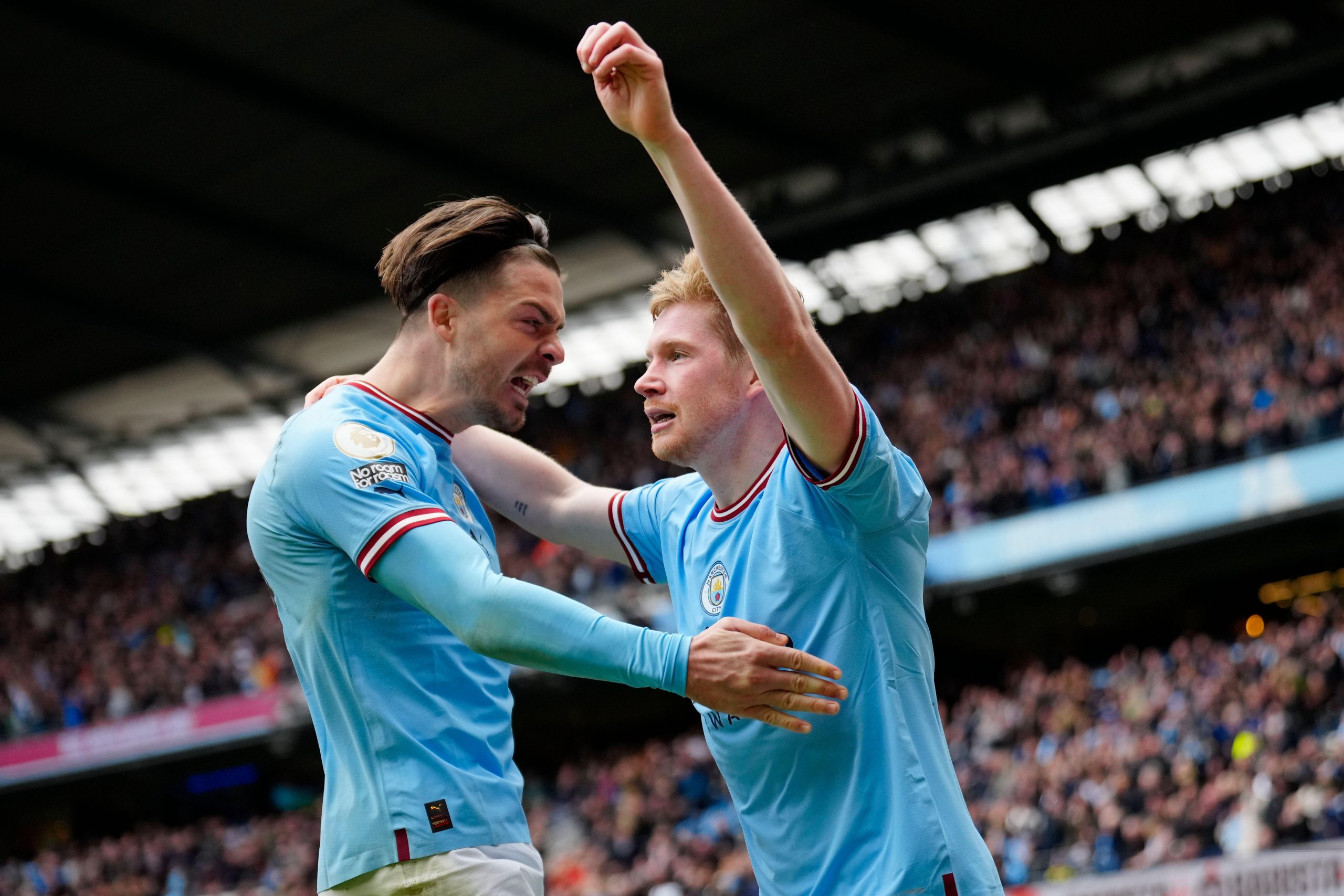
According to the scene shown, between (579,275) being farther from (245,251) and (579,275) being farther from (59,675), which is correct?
(59,675)

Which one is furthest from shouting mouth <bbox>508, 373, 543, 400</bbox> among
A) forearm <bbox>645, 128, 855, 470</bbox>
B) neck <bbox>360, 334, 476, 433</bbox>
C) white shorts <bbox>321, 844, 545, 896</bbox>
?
white shorts <bbox>321, 844, 545, 896</bbox>

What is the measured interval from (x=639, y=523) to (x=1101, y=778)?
1492 cm

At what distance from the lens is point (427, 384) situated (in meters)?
4.09

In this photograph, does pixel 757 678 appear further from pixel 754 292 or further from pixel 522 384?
pixel 522 384

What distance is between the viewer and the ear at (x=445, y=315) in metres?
4.07

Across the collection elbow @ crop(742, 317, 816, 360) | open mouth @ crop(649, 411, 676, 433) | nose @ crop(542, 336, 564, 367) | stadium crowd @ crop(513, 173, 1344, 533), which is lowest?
elbow @ crop(742, 317, 816, 360)

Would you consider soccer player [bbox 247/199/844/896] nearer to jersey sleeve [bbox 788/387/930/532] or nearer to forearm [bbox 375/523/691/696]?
forearm [bbox 375/523/691/696]

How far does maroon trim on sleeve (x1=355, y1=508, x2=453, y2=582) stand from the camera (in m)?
3.44

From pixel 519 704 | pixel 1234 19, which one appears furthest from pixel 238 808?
A: pixel 1234 19

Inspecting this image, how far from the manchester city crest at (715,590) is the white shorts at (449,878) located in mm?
816

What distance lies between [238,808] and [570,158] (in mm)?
20962

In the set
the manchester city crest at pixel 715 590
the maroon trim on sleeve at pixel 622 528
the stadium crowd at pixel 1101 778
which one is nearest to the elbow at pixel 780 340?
the manchester city crest at pixel 715 590

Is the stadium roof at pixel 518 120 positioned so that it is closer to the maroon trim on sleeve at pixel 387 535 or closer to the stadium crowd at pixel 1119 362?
the stadium crowd at pixel 1119 362

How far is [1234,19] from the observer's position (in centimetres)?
2520
